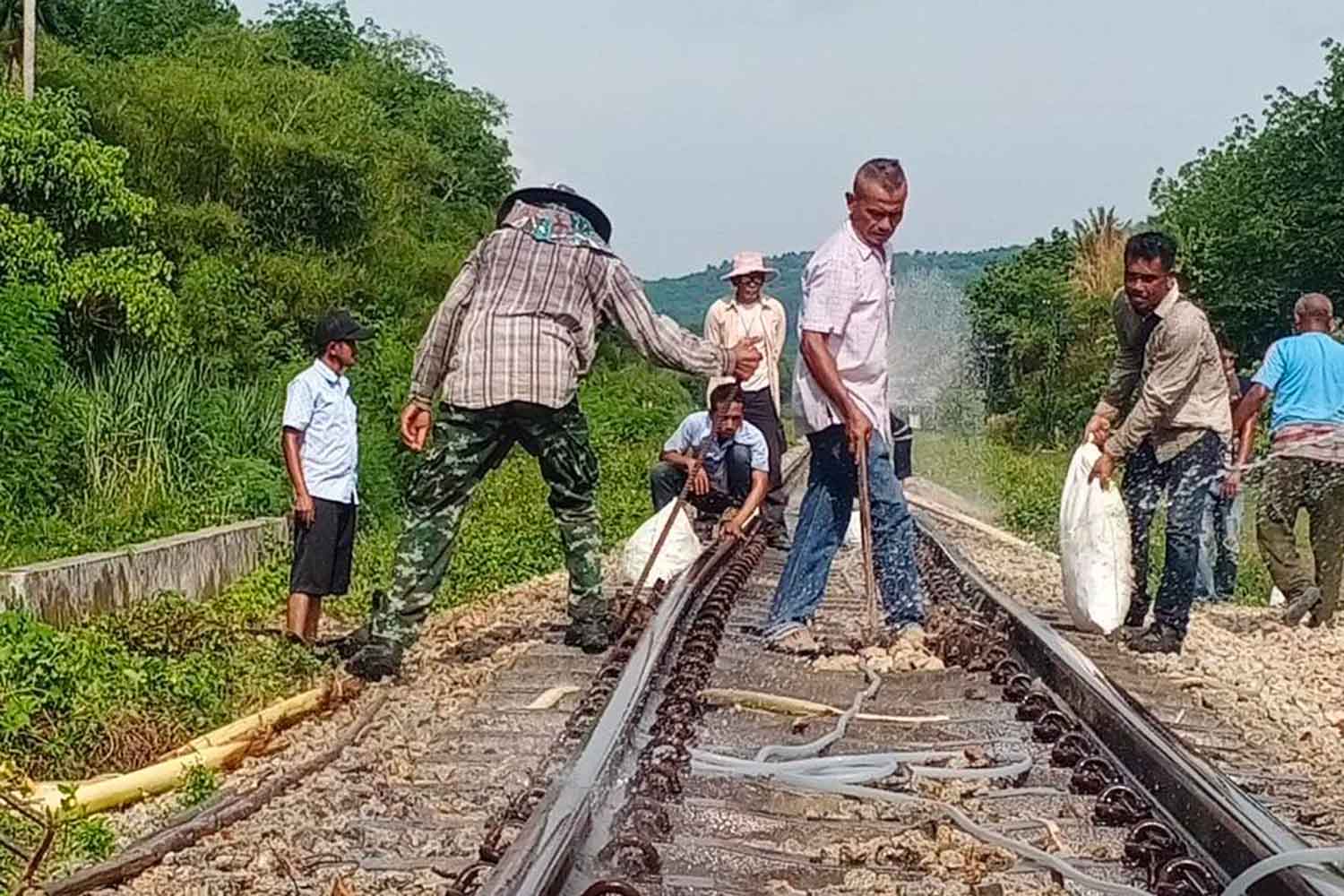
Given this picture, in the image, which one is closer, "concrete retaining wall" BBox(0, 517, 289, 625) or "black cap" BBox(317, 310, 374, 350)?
"black cap" BBox(317, 310, 374, 350)

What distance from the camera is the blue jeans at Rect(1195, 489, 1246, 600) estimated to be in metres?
11.2

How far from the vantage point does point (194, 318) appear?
20.7 meters

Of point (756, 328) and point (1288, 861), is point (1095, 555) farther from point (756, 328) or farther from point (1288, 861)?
point (1288, 861)

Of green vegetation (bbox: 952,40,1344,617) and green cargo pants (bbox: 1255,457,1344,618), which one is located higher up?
green vegetation (bbox: 952,40,1344,617)

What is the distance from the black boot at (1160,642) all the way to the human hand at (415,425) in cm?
328

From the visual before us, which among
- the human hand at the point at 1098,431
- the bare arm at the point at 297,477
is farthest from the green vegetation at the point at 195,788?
the human hand at the point at 1098,431

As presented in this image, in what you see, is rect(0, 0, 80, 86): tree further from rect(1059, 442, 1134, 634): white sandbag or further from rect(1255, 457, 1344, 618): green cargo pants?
rect(1059, 442, 1134, 634): white sandbag

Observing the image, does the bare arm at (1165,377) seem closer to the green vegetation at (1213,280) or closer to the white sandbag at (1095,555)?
the white sandbag at (1095,555)

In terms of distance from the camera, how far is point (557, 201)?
6969 mm

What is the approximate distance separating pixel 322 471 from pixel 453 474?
4.78 feet

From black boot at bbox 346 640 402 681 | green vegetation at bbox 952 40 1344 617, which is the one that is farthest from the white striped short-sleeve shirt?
green vegetation at bbox 952 40 1344 617

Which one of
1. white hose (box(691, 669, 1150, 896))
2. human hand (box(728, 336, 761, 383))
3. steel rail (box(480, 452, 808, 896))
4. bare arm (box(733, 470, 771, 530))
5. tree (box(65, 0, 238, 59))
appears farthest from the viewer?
tree (box(65, 0, 238, 59))

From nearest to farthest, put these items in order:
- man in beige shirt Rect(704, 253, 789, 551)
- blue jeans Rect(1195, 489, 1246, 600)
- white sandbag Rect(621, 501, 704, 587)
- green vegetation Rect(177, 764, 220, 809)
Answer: green vegetation Rect(177, 764, 220, 809), white sandbag Rect(621, 501, 704, 587), blue jeans Rect(1195, 489, 1246, 600), man in beige shirt Rect(704, 253, 789, 551)

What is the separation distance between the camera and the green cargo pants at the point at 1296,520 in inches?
389
